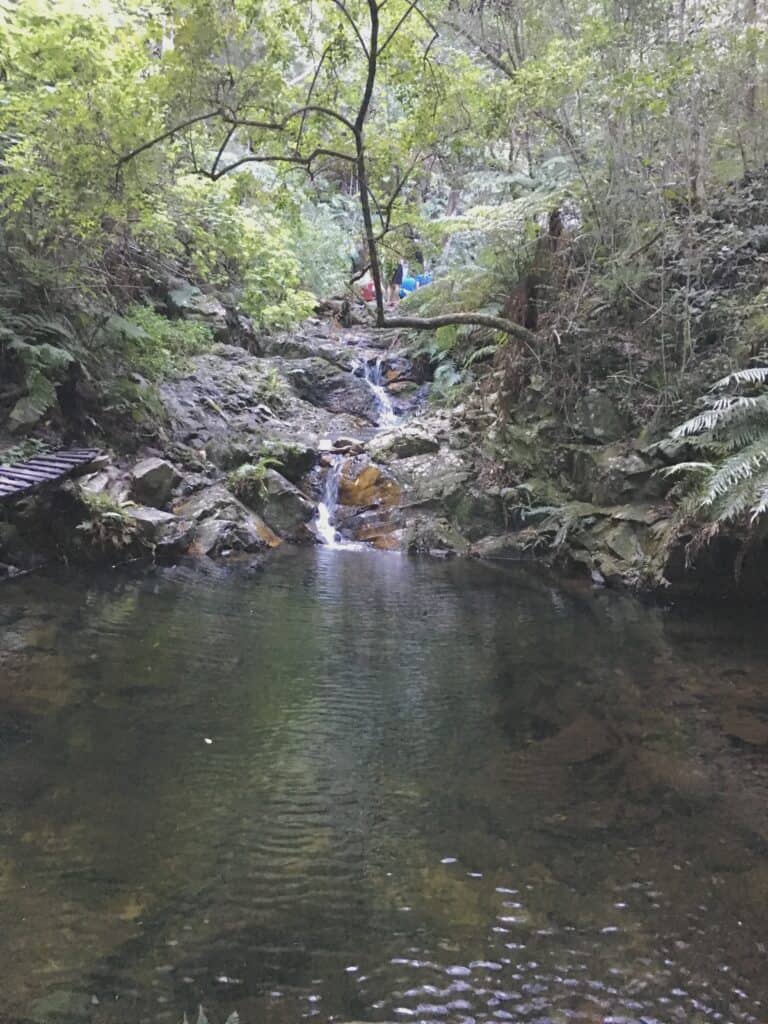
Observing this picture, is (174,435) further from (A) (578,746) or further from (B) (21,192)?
(A) (578,746)

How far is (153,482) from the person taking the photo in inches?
401

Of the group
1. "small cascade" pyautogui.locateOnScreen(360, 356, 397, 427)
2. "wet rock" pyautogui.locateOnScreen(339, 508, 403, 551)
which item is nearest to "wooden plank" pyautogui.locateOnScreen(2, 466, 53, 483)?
"wet rock" pyautogui.locateOnScreen(339, 508, 403, 551)

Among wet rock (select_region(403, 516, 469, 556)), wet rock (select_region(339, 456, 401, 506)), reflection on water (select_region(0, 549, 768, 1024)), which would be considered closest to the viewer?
reflection on water (select_region(0, 549, 768, 1024))

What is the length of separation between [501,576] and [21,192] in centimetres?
718

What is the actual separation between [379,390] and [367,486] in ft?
16.5

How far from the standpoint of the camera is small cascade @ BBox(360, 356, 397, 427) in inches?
632

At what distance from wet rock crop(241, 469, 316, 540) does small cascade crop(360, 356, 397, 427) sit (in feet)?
15.2

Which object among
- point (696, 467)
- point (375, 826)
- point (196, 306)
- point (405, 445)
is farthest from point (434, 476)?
point (375, 826)

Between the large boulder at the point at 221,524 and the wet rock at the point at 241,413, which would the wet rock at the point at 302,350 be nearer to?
the wet rock at the point at 241,413

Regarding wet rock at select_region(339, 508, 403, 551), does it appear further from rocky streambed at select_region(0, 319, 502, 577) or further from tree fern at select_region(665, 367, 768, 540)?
tree fern at select_region(665, 367, 768, 540)

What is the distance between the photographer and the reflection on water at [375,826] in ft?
7.76

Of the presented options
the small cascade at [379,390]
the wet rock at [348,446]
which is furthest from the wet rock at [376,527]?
the small cascade at [379,390]

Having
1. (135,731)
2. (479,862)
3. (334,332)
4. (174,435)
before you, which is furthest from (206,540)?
(334,332)

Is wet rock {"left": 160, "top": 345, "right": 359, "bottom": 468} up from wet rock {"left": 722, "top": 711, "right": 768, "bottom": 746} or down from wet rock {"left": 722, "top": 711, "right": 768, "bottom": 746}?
up
